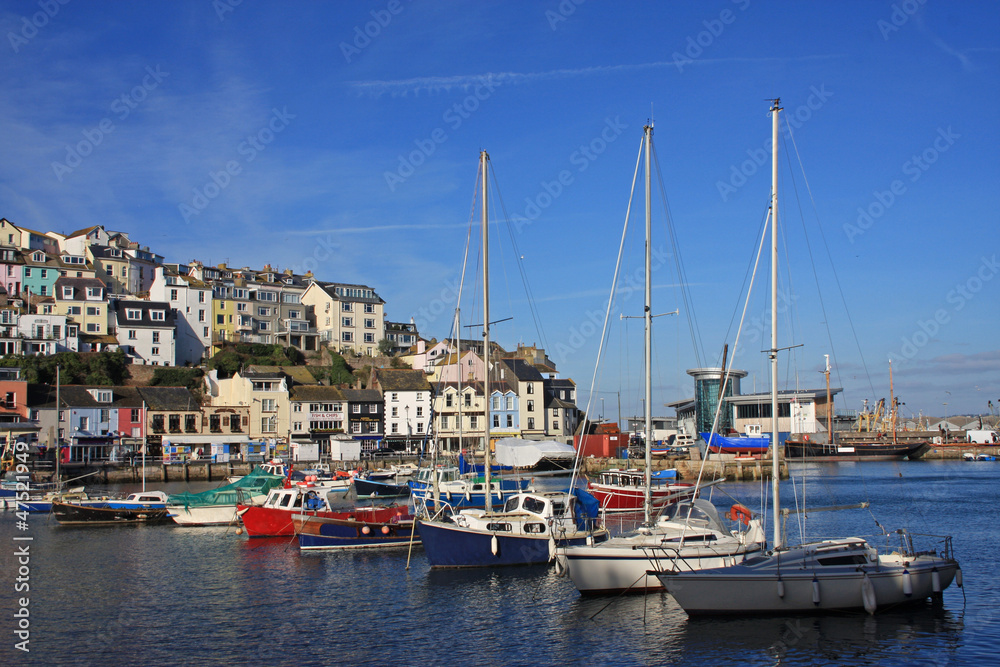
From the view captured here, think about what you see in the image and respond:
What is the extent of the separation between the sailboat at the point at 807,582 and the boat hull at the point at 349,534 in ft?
52.6

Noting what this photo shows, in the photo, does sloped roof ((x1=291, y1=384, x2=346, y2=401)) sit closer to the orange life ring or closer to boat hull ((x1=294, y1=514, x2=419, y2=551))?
boat hull ((x1=294, y1=514, x2=419, y2=551))

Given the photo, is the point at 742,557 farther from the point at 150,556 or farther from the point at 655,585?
the point at 150,556

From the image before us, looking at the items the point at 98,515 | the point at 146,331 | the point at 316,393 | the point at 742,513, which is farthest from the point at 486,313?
the point at 146,331

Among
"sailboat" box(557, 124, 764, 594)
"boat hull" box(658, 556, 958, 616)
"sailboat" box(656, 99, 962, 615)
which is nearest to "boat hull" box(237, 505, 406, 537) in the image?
"sailboat" box(557, 124, 764, 594)

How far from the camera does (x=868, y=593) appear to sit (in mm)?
22141

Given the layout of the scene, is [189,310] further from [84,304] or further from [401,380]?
[401,380]

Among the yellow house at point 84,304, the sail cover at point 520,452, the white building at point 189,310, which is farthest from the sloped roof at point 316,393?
the sail cover at point 520,452

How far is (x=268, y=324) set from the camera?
116125 mm

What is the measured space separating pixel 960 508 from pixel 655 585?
31369 mm

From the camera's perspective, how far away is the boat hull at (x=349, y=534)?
35.2 m

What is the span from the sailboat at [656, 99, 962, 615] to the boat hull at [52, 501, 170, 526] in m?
34.2

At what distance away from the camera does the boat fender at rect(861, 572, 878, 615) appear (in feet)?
72.6

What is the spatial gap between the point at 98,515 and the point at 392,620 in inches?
1155

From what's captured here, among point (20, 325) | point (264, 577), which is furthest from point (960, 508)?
point (20, 325)
